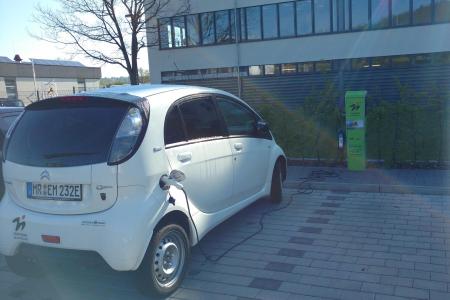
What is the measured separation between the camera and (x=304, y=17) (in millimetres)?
21969

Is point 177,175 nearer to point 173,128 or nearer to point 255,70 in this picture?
point 173,128

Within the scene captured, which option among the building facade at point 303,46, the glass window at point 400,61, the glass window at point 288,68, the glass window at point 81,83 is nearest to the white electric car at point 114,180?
the building facade at point 303,46

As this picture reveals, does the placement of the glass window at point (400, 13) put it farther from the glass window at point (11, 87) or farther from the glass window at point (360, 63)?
the glass window at point (11, 87)

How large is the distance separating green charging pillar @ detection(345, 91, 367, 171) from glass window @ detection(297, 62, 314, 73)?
1502 cm

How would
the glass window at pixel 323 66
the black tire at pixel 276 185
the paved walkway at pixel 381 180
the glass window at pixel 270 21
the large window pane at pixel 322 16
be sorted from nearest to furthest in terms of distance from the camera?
1. the black tire at pixel 276 185
2. the paved walkway at pixel 381 180
3. the large window pane at pixel 322 16
4. the glass window at pixel 323 66
5. the glass window at pixel 270 21

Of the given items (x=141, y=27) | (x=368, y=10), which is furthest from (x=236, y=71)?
(x=368, y=10)

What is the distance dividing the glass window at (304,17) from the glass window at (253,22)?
223cm

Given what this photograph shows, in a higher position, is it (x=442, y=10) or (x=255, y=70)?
(x=442, y=10)

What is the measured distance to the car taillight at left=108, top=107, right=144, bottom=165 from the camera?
10.8 ft

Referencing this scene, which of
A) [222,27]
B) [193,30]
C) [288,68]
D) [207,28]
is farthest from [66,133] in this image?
[193,30]

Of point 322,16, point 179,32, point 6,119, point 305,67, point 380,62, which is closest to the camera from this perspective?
point 6,119

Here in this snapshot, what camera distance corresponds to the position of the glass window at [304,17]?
859 inches

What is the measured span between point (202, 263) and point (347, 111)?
15.0 ft

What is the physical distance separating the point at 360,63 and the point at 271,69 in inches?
Answer: 185
